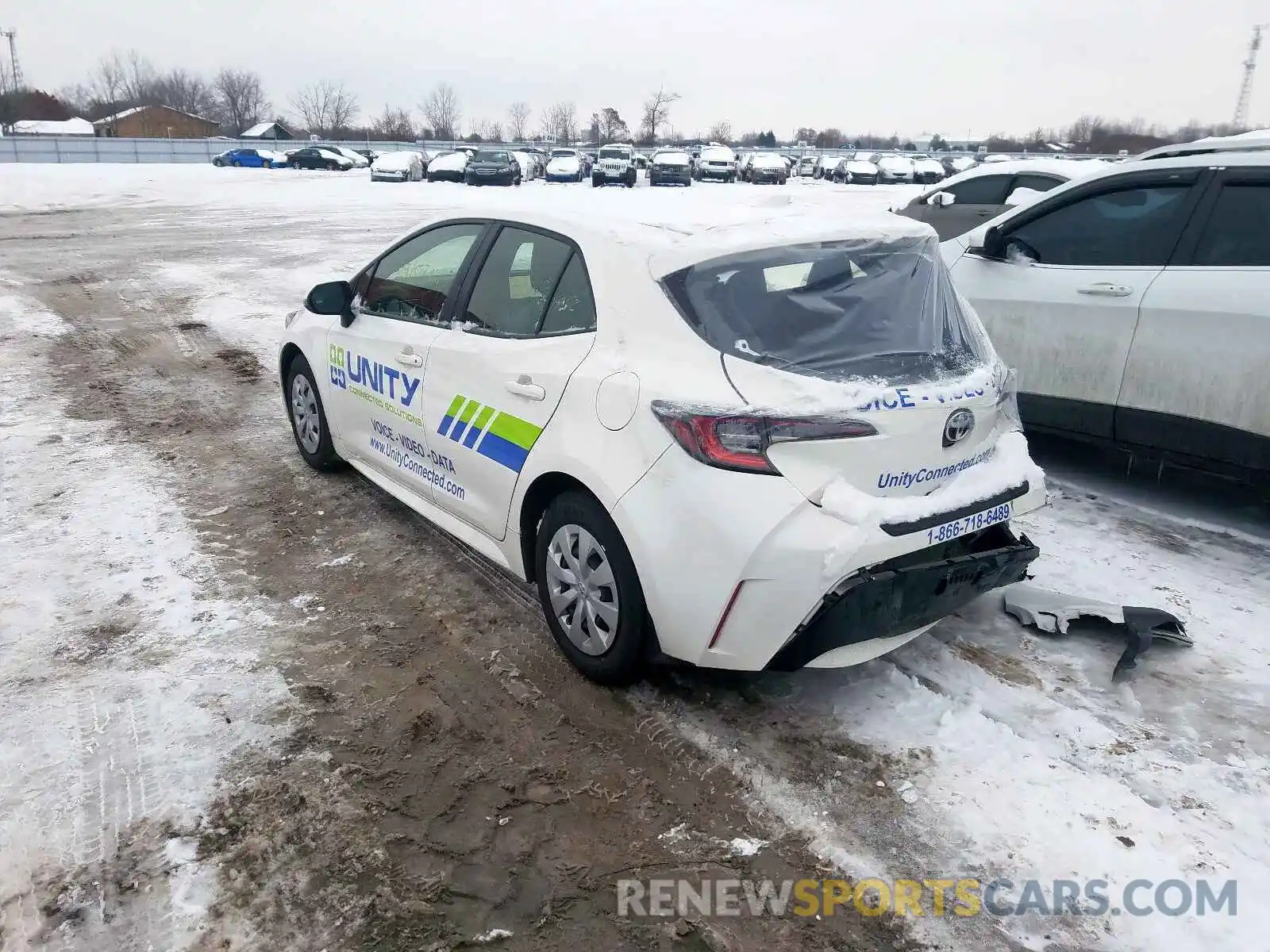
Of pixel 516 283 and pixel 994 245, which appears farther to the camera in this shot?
pixel 994 245

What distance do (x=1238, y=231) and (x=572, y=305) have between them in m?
3.51

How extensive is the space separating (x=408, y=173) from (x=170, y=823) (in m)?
34.8

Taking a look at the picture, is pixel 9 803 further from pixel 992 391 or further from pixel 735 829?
pixel 992 391

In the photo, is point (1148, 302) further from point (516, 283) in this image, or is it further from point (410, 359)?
point (410, 359)

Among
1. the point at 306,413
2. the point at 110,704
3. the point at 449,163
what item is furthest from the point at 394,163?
the point at 110,704

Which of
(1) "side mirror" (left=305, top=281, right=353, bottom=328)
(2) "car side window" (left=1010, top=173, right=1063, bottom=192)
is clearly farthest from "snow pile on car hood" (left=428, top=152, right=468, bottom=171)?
(1) "side mirror" (left=305, top=281, right=353, bottom=328)

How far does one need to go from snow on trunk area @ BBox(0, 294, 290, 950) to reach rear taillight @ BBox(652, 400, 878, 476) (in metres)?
1.81

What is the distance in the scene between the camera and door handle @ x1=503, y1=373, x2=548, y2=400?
351cm

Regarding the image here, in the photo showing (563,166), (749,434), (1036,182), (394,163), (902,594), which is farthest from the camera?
(563,166)

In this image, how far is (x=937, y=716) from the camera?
329 cm

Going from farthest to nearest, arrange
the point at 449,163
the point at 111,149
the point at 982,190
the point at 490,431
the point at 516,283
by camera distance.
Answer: the point at 111,149, the point at 449,163, the point at 982,190, the point at 516,283, the point at 490,431

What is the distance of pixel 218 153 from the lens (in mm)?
52094

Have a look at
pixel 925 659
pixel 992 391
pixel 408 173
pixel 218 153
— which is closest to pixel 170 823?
pixel 925 659

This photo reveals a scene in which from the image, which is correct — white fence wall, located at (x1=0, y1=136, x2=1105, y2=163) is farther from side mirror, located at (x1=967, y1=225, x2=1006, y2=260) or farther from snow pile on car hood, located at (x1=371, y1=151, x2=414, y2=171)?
side mirror, located at (x1=967, y1=225, x2=1006, y2=260)
